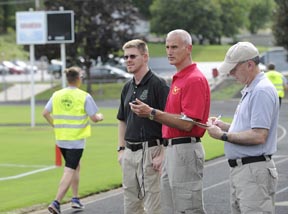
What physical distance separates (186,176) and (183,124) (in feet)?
1.57

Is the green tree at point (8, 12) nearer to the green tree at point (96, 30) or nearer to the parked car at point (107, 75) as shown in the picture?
the parked car at point (107, 75)

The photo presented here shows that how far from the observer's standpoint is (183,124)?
22.7 ft

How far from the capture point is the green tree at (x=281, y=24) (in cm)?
4741

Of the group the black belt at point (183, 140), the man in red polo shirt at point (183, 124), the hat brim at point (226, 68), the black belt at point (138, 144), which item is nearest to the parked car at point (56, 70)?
the black belt at point (138, 144)

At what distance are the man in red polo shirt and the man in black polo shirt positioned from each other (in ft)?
2.36

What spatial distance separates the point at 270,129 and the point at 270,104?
219mm

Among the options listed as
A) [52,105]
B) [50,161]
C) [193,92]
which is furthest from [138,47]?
[50,161]

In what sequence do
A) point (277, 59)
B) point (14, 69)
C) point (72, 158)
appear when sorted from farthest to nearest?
point (14, 69) < point (277, 59) < point (72, 158)

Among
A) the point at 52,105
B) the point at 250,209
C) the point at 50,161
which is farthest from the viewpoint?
the point at 50,161

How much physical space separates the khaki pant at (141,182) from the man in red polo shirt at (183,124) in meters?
0.70

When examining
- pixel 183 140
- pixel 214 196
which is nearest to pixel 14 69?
pixel 214 196

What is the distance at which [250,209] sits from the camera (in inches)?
249

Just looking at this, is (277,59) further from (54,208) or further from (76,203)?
(54,208)

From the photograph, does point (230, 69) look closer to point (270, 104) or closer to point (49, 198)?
point (270, 104)
